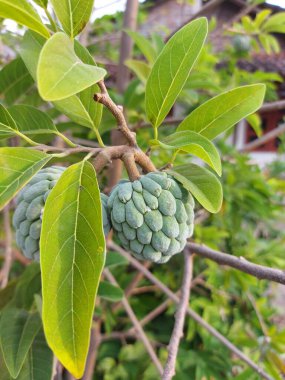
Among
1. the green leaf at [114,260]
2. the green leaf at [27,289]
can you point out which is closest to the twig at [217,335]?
the green leaf at [114,260]

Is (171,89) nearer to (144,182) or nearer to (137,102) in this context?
(144,182)

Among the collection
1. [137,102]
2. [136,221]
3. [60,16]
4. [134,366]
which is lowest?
[134,366]

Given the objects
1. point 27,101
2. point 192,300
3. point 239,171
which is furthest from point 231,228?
point 27,101

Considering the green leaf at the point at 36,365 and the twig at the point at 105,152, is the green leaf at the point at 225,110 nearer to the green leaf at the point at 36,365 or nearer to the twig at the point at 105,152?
the twig at the point at 105,152

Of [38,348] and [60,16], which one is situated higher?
[60,16]

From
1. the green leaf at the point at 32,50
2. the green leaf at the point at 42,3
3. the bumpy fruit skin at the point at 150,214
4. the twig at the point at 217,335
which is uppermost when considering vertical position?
the green leaf at the point at 42,3

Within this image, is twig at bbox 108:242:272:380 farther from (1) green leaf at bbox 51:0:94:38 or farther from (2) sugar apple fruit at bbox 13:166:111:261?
(1) green leaf at bbox 51:0:94:38
